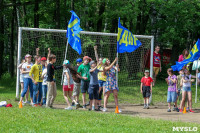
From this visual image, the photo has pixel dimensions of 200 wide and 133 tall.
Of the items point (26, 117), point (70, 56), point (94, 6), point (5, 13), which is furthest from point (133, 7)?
point (26, 117)

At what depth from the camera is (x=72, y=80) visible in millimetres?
11945

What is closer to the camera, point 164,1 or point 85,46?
point 85,46

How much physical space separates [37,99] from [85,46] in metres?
6.88

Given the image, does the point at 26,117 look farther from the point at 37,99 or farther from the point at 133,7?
the point at 133,7

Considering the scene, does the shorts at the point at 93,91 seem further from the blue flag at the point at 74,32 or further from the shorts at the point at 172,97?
the shorts at the point at 172,97

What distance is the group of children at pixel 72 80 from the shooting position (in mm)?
11305

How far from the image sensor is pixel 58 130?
7172 mm

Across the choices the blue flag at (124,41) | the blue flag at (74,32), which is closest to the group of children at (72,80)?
the blue flag at (124,41)

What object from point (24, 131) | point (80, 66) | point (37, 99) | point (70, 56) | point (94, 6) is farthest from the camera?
point (94, 6)

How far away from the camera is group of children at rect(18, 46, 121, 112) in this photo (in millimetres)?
11305

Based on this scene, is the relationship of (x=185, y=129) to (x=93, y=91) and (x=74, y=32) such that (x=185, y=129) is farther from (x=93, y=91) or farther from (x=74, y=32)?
(x=74, y=32)

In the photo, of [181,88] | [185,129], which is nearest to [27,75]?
[181,88]

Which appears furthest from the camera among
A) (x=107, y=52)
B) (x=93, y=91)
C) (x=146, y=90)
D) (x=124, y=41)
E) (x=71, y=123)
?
(x=107, y=52)

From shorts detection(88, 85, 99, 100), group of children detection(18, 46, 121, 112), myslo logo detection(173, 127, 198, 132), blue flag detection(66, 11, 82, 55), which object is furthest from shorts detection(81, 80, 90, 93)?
myslo logo detection(173, 127, 198, 132)
